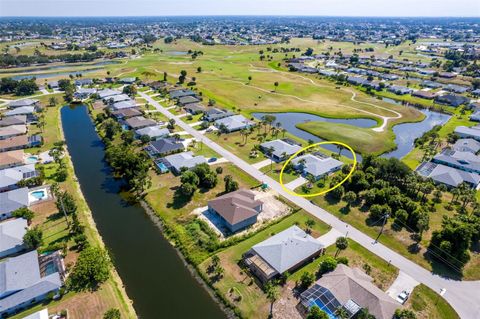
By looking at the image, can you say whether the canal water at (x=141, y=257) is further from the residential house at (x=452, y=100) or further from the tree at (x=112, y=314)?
the residential house at (x=452, y=100)

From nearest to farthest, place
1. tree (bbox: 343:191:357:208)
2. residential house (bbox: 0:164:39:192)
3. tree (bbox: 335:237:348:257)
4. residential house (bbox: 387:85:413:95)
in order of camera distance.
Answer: tree (bbox: 335:237:348:257)
tree (bbox: 343:191:357:208)
residential house (bbox: 0:164:39:192)
residential house (bbox: 387:85:413:95)

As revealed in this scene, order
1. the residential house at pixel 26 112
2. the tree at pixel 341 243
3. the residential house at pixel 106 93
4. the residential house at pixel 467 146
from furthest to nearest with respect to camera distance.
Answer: the residential house at pixel 106 93, the residential house at pixel 26 112, the residential house at pixel 467 146, the tree at pixel 341 243

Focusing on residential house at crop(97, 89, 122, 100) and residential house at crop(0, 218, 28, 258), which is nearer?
residential house at crop(0, 218, 28, 258)

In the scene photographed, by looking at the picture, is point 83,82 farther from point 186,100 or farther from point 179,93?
point 186,100

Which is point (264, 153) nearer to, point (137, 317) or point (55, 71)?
point (137, 317)

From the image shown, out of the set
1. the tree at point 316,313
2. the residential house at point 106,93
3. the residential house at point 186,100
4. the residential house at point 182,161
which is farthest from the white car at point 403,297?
the residential house at point 106,93

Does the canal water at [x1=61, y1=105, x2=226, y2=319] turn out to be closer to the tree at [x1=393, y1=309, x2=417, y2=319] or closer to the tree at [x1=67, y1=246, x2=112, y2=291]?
the tree at [x1=67, y1=246, x2=112, y2=291]

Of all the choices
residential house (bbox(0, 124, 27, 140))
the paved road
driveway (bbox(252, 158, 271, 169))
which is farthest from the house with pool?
driveway (bbox(252, 158, 271, 169))
